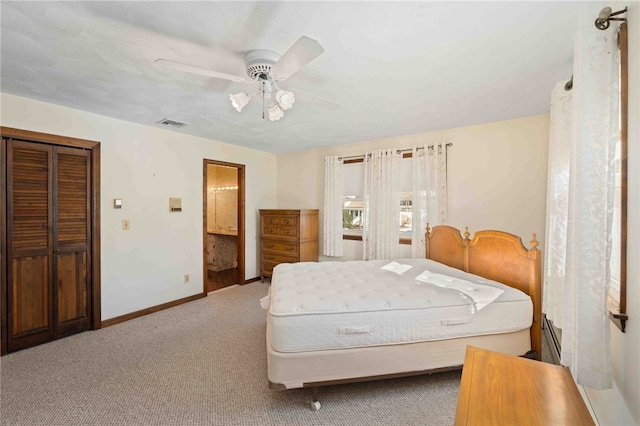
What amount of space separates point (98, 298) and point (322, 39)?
3559 millimetres

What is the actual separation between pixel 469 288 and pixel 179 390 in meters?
2.39

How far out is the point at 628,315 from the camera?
3.51 feet

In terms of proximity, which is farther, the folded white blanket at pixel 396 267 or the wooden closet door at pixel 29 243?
the folded white blanket at pixel 396 267

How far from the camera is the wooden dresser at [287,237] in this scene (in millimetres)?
4449

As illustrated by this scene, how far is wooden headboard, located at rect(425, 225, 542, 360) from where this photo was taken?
2.16m

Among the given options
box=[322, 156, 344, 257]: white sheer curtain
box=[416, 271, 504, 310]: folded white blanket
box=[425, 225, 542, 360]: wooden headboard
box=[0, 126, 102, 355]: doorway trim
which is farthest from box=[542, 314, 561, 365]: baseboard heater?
box=[0, 126, 102, 355]: doorway trim

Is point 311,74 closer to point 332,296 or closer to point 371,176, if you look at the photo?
point 332,296

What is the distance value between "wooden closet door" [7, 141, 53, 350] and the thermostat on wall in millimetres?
1196

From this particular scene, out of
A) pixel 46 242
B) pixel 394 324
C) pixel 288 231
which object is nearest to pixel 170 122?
pixel 46 242

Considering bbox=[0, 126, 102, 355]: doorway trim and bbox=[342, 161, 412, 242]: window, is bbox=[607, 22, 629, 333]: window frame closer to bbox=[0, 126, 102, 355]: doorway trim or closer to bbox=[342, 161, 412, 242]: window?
bbox=[342, 161, 412, 242]: window

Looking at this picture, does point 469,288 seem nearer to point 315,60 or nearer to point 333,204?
point 315,60

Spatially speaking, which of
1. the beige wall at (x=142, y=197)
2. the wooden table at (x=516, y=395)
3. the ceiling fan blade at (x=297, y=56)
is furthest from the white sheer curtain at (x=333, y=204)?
the wooden table at (x=516, y=395)

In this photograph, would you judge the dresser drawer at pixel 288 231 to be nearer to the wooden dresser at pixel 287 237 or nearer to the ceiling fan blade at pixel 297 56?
the wooden dresser at pixel 287 237

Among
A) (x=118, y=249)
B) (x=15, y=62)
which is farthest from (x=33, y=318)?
(x=15, y=62)
